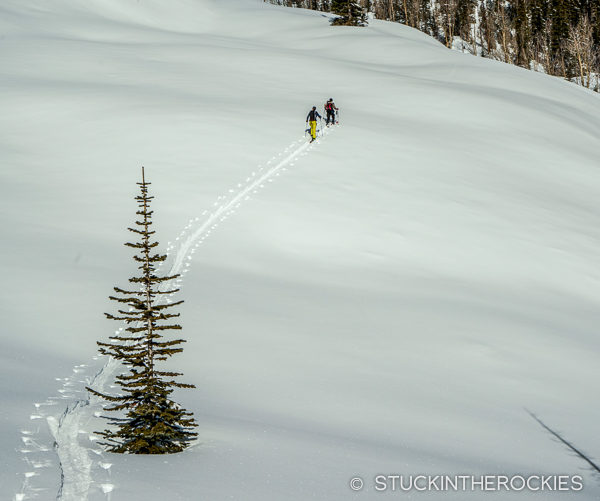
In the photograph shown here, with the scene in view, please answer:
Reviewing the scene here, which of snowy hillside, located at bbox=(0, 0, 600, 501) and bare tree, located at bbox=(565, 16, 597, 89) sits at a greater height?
bare tree, located at bbox=(565, 16, 597, 89)

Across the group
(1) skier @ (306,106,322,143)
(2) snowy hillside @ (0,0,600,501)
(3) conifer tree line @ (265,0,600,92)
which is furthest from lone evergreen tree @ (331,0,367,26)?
(1) skier @ (306,106,322,143)

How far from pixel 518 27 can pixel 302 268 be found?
91.4m

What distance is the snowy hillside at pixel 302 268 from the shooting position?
826 cm

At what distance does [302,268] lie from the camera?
60.0 ft

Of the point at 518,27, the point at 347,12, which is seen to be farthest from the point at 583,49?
the point at 347,12

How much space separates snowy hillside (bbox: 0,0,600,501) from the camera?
8.26 m

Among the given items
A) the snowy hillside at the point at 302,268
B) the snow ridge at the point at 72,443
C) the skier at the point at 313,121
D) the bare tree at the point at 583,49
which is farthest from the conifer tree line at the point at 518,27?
the snow ridge at the point at 72,443

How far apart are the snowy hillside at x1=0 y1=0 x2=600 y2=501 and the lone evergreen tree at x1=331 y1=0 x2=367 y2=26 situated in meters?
23.8

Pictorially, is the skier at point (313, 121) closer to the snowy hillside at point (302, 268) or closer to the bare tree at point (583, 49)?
the snowy hillside at point (302, 268)

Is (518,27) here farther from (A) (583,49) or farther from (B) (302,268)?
(B) (302,268)

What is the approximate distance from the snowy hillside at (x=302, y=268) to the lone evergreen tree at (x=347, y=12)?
23795mm

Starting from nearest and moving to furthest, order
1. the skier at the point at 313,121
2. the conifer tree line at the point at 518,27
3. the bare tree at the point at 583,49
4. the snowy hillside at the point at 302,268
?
the snowy hillside at the point at 302,268 < the skier at the point at 313,121 < the bare tree at the point at 583,49 < the conifer tree line at the point at 518,27

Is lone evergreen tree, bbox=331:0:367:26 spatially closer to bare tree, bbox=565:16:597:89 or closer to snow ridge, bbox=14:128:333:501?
bare tree, bbox=565:16:597:89

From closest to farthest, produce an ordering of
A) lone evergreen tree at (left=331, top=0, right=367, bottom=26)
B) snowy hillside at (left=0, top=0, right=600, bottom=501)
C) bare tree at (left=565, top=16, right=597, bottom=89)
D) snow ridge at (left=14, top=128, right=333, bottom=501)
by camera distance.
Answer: snow ridge at (left=14, top=128, right=333, bottom=501), snowy hillside at (left=0, top=0, right=600, bottom=501), lone evergreen tree at (left=331, top=0, right=367, bottom=26), bare tree at (left=565, top=16, right=597, bottom=89)
